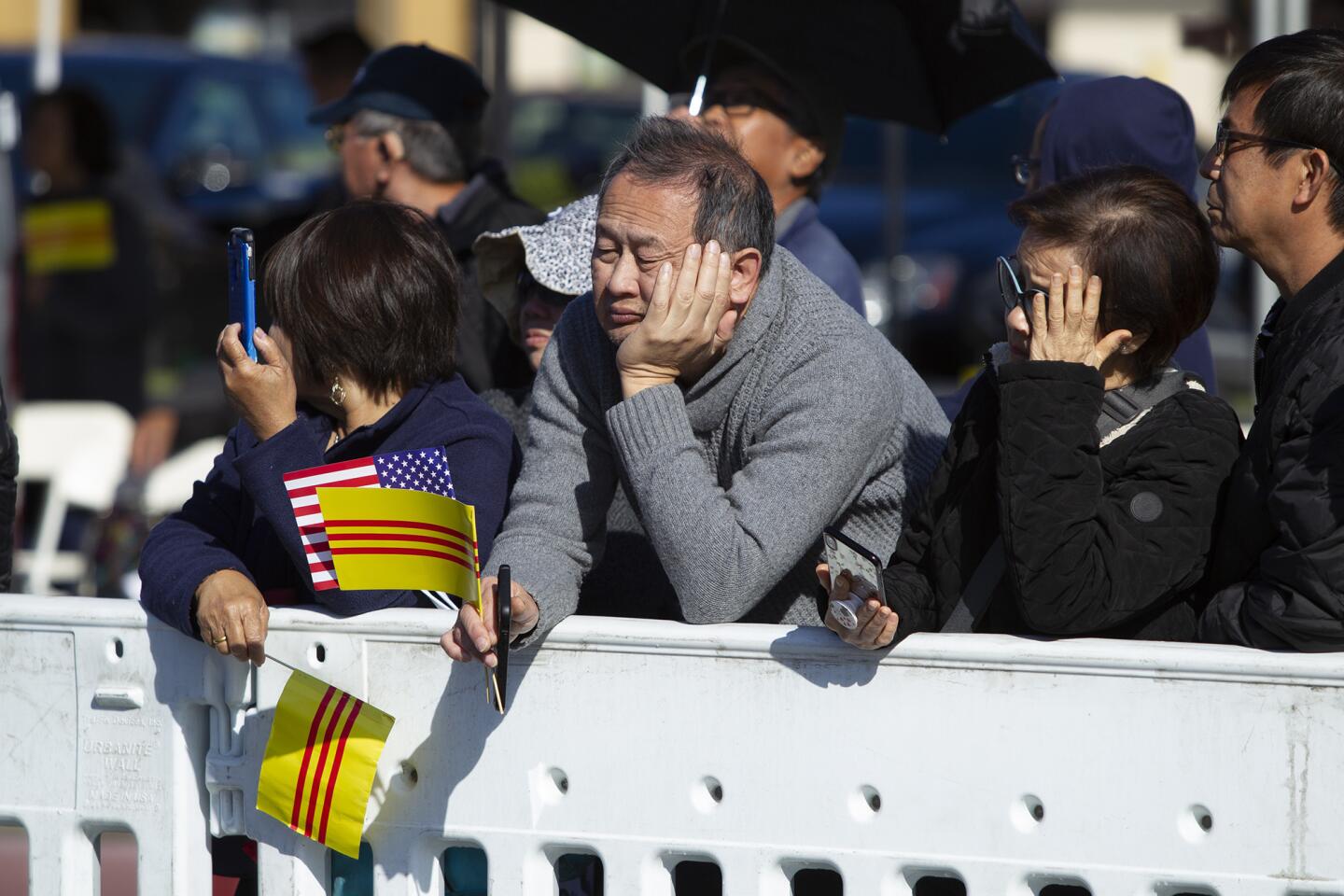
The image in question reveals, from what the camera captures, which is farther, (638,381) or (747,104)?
(747,104)

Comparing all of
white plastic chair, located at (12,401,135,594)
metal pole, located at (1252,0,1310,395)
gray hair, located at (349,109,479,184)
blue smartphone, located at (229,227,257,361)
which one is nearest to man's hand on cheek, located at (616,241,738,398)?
blue smartphone, located at (229,227,257,361)

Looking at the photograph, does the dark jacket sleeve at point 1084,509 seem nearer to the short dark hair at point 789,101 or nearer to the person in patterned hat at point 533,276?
the person in patterned hat at point 533,276

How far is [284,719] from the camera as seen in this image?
2.54m

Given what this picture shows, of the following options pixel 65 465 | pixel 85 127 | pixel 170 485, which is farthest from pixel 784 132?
pixel 85 127

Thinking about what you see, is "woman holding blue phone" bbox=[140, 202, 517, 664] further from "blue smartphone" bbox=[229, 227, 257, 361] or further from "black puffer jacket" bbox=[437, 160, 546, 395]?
"black puffer jacket" bbox=[437, 160, 546, 395]

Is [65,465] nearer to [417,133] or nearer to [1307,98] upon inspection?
[417,133]

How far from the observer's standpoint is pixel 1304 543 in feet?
7.34

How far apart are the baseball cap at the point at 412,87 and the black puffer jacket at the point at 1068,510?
2.44m

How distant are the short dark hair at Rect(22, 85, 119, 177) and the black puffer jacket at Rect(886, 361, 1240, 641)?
5.77 m

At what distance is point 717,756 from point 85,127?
19.6 ft

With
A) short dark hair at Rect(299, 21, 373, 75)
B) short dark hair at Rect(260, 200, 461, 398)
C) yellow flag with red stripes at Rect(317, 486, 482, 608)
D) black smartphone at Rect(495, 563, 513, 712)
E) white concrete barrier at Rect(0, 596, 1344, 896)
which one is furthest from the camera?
short dark hair at Rect(299, 21, 373, 75)

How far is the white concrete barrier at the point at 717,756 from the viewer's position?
7.10 ft

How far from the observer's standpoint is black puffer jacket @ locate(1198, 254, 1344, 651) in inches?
86.6

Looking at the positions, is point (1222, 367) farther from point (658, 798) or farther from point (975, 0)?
point (658, 798)
